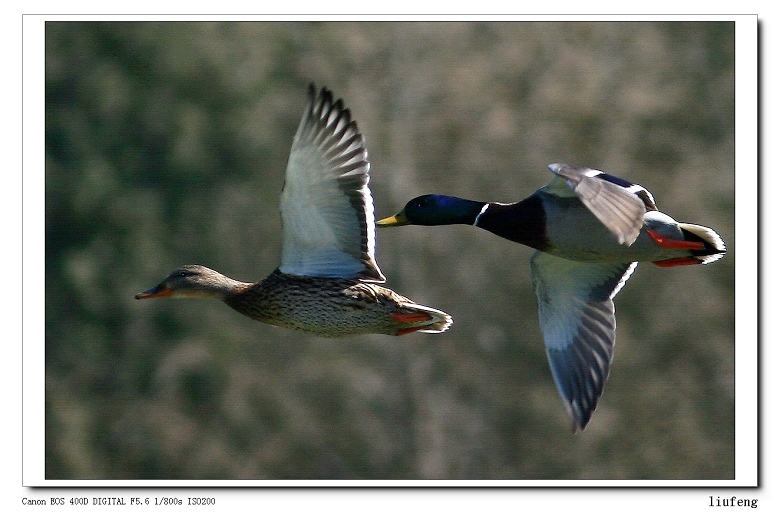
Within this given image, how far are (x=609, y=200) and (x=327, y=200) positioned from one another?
141 cm

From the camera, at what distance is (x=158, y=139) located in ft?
63.2

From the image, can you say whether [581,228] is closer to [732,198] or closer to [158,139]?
[732,198]

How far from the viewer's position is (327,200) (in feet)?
22.8

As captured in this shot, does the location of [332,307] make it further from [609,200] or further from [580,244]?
[609,200]

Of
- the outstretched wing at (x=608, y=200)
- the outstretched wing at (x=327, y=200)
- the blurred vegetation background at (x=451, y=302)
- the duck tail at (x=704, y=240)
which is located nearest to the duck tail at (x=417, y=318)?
the outstretched wing at (x=327, y=200)

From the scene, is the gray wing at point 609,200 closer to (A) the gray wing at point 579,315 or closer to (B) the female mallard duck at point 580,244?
(B) the female mallard duck at point 580,244

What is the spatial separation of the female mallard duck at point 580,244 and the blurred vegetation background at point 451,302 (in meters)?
7.20

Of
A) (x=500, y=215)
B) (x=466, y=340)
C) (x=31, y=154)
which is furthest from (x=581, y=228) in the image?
(x=466, y=340)

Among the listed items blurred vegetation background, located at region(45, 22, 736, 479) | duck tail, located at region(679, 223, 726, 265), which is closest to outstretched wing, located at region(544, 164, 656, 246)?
duck tail, located at region(679, 223, 726, 265)

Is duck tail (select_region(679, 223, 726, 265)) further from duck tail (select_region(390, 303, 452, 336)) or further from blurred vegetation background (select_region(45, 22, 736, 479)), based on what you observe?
blurred vegetation background (select_region(45, 22, 736, 479))

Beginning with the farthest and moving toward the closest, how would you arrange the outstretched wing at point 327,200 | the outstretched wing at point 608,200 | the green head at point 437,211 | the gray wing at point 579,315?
the gray wing at point 579,315, the green head at point 437,211, the outstretched wing at point 327,200, the outstretched wing at point 608,200

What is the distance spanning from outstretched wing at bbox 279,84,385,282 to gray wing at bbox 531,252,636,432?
1246 mm

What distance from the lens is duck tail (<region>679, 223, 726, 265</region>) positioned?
7.00m

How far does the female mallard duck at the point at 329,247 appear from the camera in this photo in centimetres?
693
